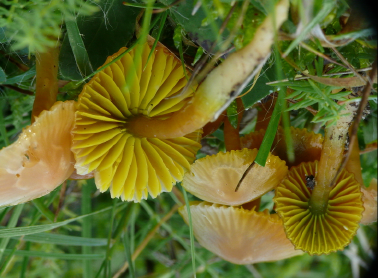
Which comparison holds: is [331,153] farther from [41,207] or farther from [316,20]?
[41,207]

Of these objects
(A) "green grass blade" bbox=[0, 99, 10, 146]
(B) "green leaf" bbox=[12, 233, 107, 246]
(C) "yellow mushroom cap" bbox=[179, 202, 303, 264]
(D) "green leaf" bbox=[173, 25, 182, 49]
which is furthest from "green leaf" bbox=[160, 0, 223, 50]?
(B) "green leaf" bbox=[12, 233, 107, 246]

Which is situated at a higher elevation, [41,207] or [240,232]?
[240,232]

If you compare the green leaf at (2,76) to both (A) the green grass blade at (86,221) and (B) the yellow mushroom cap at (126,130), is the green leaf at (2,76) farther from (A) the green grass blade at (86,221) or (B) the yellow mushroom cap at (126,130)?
(A) the green grass blade at (86,221)

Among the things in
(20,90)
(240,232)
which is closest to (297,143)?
(240,232)

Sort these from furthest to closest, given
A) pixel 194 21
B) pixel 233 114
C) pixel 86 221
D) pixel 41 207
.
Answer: pixel 86 221, pixel 41 207, pixel 233 114, pixel 194 21

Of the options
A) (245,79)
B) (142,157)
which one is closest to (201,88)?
(245,79)

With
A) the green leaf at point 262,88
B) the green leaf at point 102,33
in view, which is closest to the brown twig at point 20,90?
the green leaf at point 102,33

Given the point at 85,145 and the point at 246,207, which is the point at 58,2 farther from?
the point at 246,207

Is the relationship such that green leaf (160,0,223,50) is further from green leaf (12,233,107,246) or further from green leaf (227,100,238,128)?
green leaf (12,233,107,246)
